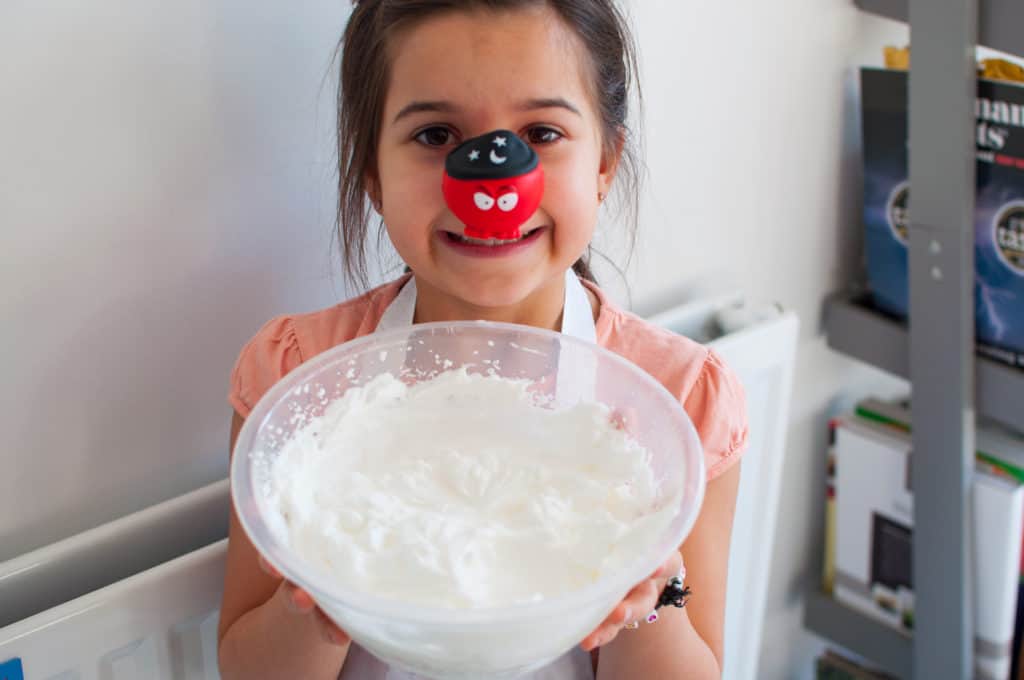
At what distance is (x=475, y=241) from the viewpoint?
77 centimetres

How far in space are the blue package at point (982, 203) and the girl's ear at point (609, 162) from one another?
575mm

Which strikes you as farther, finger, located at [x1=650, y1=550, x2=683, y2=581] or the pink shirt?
the pink shirt

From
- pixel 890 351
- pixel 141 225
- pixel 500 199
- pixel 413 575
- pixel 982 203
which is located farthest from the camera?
pixel 890 351

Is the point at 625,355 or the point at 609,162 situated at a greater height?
the point at 609,162

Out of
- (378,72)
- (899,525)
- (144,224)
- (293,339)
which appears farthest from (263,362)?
(899,525)

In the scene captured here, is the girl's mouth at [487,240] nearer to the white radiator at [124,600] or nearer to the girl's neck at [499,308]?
the girl's neck at [499,308]

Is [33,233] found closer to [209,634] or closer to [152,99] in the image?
[152,99]

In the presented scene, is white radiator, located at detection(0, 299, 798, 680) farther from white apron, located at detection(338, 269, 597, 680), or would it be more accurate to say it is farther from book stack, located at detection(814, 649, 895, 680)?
book stack, located at detection(814, 649, 895, 680)

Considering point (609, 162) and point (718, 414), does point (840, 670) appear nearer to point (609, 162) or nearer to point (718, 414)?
point (718, 414)

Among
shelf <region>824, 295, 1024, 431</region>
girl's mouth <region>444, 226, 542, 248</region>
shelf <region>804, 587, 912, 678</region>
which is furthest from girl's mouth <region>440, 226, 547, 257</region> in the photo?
shelf <region>804, 587, 912, 678</region>

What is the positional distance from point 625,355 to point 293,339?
290 mm

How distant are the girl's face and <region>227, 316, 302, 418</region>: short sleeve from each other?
0.14 meters

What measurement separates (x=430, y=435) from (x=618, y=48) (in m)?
0.36

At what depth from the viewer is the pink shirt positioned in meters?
0.84
